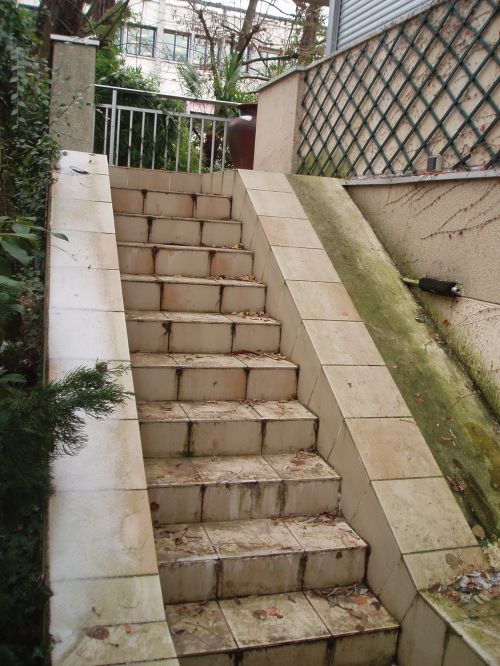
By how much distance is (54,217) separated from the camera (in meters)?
3.76

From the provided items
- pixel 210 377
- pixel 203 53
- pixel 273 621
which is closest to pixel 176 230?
pixel 210 377

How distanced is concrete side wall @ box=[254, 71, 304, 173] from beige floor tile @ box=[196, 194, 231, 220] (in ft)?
5.39

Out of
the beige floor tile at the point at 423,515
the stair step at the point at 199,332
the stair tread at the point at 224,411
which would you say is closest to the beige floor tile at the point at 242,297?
the stair step at the point at 199,332

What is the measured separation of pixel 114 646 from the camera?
1864 millimetres

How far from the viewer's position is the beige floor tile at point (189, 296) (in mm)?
4012

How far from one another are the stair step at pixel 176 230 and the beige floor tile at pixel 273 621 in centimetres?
290

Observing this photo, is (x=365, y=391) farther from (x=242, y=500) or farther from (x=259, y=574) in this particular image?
(x=259, y=574)

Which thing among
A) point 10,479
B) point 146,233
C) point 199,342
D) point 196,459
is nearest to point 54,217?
point 146,233

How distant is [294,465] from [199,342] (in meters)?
1.07

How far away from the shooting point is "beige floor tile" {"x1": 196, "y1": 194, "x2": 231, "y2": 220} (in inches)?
198

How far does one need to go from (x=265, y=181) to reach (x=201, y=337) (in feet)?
5.96

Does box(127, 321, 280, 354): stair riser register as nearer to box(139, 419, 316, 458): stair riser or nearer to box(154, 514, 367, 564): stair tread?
box(139, 419, 316, 458): stair riser

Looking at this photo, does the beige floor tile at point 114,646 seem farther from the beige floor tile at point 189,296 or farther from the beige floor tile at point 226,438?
the beige floor tile at point 189,296

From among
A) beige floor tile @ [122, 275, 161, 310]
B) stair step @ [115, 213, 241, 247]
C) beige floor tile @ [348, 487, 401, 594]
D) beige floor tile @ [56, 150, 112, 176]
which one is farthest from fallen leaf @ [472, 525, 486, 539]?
beige floor tile @ [56, 150, 112, 176]
